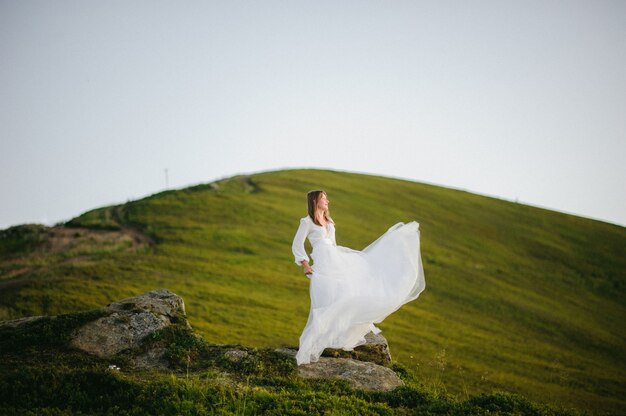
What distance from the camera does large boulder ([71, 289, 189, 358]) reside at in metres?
10.9

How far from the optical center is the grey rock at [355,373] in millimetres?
9984

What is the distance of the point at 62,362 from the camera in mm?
9859

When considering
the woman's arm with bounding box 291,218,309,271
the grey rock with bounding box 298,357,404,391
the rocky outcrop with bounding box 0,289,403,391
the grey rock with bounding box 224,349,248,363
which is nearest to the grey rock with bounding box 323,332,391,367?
the rocky outcrop with bounding box 0,289,403,391

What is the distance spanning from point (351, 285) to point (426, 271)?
40.7m

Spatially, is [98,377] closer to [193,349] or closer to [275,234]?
[193,349]

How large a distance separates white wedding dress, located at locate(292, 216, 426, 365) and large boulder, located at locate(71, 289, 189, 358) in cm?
385

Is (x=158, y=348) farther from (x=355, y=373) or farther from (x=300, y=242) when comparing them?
(x=355, y=373)

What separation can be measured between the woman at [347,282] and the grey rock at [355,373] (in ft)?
0.98

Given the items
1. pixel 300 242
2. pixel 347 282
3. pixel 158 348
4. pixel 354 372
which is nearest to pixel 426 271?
pixel 347 282

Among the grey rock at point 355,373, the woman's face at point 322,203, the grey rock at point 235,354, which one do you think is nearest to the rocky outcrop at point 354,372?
the grey rock at point 355,373

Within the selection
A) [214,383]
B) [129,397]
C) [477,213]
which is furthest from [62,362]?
[477,213]

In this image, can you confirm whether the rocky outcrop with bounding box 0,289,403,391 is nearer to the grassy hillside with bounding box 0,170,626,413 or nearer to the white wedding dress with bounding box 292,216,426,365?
the white wedding dress with bounding box 292,216,426,365

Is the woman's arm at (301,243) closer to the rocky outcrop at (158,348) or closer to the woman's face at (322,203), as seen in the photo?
the woman's face at (322,203)

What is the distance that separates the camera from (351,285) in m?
11.3
